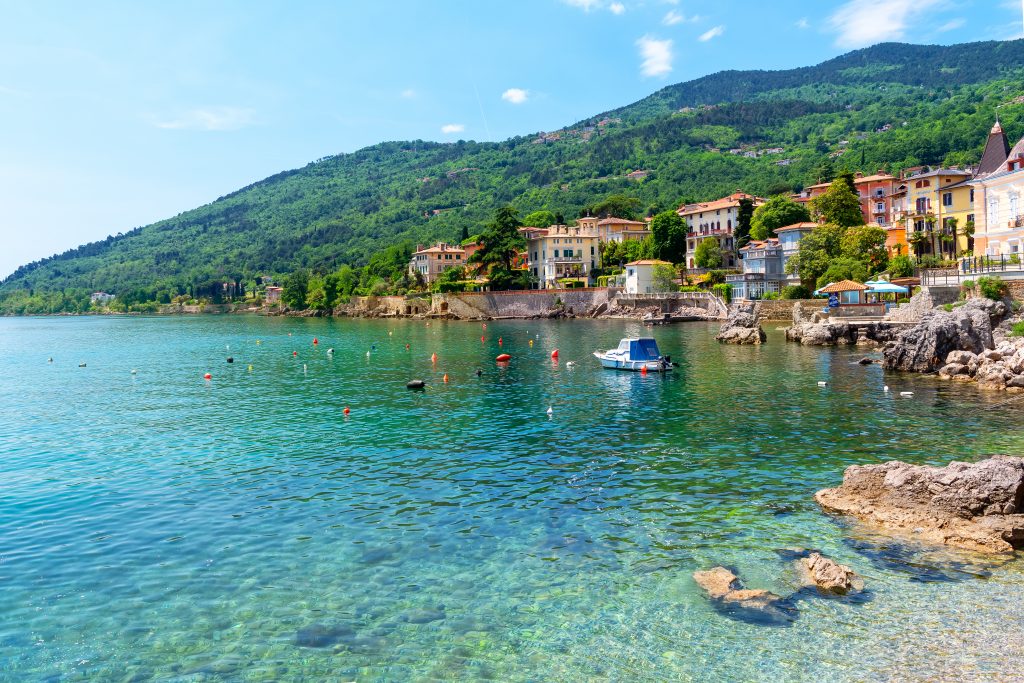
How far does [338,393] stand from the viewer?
3759 centimetres

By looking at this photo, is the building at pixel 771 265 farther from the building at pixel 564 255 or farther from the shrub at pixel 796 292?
the building at pixel 564 255

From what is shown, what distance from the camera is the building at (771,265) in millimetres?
92312

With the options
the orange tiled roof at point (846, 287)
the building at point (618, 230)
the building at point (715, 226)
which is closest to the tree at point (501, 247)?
the building at point (618, 230)

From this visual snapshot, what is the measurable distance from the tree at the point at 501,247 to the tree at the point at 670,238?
2555 cm

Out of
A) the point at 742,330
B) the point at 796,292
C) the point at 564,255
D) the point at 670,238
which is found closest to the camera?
the point at 742,330

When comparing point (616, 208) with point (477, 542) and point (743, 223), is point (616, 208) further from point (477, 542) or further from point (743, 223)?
point (477, 542)

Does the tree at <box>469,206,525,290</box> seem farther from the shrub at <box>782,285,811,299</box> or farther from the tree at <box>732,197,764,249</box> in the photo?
the shrub at <box>782,285,811,299</box>

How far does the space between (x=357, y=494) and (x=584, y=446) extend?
8838mm

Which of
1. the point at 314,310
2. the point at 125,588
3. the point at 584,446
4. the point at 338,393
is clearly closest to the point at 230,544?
the point at 125,588

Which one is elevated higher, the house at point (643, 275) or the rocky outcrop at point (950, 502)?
the house at point (643, 275)

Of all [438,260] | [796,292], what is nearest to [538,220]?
[438,260]

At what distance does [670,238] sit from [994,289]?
70774mm

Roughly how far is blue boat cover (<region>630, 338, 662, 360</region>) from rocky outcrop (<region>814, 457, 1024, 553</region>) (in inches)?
1060

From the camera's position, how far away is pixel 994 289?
45281mm
